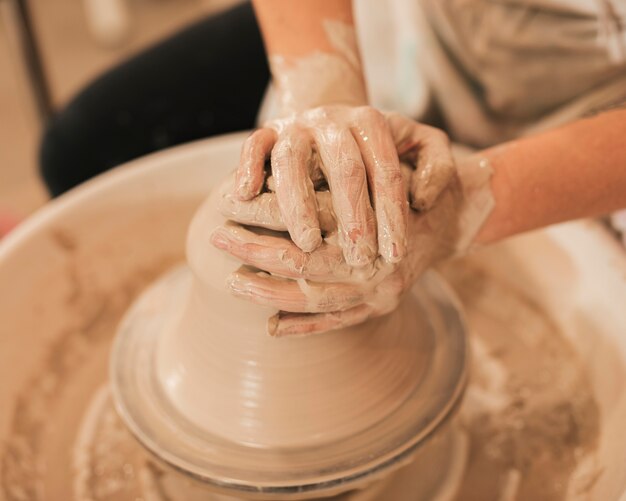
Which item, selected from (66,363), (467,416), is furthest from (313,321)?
(66,363)

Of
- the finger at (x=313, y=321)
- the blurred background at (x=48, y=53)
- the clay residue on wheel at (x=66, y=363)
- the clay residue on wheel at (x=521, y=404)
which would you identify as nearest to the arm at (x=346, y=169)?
the finger at (x=313, y=321)

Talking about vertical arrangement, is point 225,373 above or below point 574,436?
above

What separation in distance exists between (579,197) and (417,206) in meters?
0.33

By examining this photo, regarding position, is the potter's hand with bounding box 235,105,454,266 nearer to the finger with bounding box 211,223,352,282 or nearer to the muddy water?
the finger with bounding box 211,223,352,282

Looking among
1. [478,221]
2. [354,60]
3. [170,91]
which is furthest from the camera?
[170,91]

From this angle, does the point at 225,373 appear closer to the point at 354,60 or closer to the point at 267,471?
the point at 267,471

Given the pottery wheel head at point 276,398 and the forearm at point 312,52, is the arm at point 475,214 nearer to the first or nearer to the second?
the pottery wheel head at point 276,398

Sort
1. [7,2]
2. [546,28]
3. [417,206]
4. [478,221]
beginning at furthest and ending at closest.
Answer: [7,2] → [546,28] → [478,221] → [417,206]

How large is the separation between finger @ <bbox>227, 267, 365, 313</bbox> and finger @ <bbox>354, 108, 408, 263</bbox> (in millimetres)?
82

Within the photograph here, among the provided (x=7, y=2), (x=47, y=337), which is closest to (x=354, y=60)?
(x=47, y=337)

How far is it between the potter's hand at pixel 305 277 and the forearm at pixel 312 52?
0.85 ft

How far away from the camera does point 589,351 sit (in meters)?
1.38

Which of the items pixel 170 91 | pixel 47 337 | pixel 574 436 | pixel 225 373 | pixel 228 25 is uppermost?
pixel 228 25

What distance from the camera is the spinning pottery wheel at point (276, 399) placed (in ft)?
3.29
